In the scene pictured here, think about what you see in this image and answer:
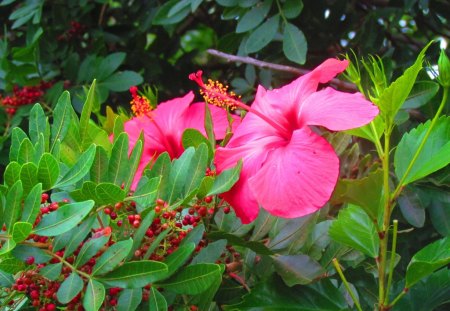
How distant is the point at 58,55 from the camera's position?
5.50 feet

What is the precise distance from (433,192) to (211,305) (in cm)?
46

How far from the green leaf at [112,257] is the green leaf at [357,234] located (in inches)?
8.2

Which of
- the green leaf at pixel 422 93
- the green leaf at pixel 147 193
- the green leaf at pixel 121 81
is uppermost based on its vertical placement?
the green leaf at pixel 147 193

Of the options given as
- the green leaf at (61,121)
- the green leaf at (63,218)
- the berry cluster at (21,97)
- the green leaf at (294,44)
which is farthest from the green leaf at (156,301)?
the berry cluster at (21,97)

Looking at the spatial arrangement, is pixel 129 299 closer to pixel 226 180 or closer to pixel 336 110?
pixel 226 180

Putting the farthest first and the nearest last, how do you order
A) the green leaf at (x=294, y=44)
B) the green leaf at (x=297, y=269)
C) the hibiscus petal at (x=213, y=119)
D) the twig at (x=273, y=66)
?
the green leaf at (x=294, y=44) < the twig at (x=273, y=66) < the hibiscus petal at (x=213, y=119) < the green leaf at (x=297, y=269)

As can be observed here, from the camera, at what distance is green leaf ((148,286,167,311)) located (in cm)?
75

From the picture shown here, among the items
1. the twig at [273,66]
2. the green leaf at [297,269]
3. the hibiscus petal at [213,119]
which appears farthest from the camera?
the twig at [273,66]

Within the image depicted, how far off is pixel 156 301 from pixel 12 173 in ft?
0.66

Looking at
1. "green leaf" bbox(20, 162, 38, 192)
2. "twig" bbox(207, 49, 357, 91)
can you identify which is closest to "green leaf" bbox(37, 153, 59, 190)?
"green leaf" bbox(20, 162, 38, 192)

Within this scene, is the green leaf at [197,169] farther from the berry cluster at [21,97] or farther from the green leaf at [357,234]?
the berry cluster at [21,97]

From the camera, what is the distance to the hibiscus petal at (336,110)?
→ 749 mm

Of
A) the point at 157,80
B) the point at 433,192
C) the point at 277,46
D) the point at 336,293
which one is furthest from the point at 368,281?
the point at 157,80

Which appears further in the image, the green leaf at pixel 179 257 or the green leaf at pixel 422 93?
the green leaf at pixel 422 93
